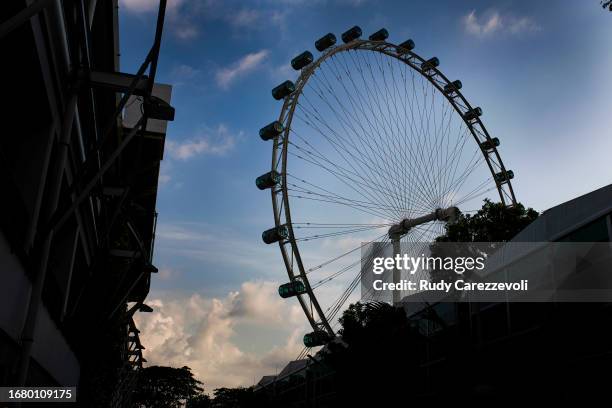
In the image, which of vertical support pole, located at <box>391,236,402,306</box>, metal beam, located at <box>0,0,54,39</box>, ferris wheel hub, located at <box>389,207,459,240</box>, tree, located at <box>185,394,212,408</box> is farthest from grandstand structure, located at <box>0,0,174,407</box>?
tree, located at <box>185,394,212,408</box>

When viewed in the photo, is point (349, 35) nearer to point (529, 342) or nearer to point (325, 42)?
point (325, 42)

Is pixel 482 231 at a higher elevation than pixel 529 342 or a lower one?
higher

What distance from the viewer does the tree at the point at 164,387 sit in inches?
3386

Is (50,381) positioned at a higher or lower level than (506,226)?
lower

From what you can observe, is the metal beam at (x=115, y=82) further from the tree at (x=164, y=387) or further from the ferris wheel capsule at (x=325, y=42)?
the tree at (x=164, y=387)

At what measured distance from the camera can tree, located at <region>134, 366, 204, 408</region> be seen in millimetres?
86000

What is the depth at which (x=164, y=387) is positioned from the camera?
89125 millimetres

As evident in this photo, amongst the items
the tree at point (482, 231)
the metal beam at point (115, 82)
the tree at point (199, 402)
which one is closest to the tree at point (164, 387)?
the tree at point (199, 402)

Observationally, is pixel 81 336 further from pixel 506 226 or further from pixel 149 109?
pixel 506 226

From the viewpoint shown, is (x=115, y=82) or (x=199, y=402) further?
(x=199, y=402)

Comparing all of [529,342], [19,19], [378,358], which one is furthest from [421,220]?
[19,19]

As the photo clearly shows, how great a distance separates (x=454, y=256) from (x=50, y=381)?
2970cm

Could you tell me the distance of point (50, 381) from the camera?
11977mm

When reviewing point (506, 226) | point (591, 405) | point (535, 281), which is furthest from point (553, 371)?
point (506, 226)
